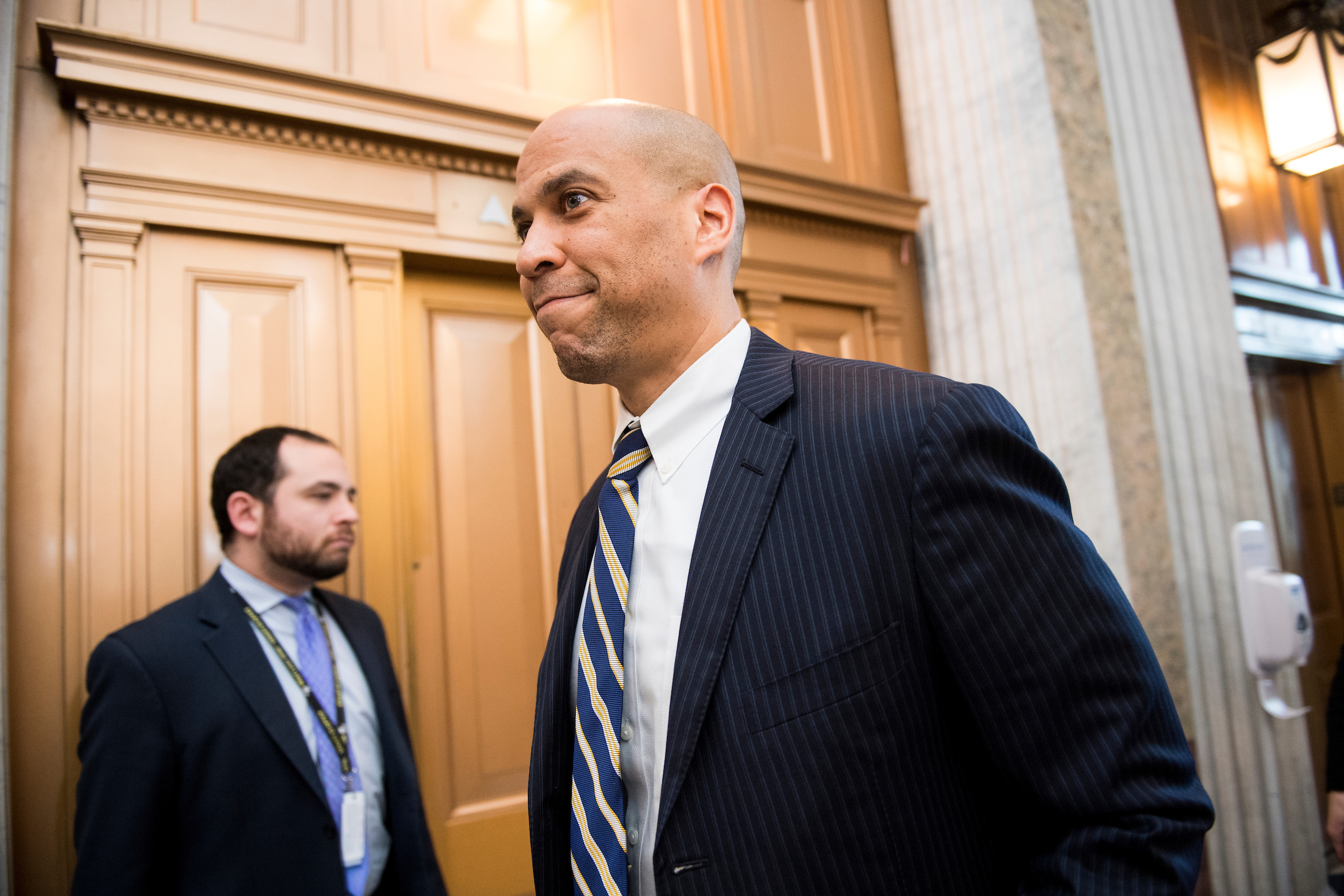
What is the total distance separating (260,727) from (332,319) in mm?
1310

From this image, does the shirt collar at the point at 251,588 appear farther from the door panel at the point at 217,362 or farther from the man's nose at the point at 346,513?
the man's nose at the point at 346,513

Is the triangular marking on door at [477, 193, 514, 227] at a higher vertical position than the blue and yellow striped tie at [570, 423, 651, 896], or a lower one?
higher

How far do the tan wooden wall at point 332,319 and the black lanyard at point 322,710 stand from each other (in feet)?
0.96

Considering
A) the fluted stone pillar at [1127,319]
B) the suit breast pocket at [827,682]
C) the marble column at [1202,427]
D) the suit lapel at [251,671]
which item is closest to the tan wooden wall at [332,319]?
the suit lapel at [251,671]

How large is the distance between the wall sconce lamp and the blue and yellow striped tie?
4204 mm

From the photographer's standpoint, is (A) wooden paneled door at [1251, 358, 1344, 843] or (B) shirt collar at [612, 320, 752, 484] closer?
(B) shirt collar at [612, 320, 752, 484]

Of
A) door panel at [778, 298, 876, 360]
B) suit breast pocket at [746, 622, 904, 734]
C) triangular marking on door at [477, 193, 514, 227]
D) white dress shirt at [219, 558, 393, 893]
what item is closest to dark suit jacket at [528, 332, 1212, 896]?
suit breast pocket at [746, 622, 904, 734]

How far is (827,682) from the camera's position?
0.86 metres

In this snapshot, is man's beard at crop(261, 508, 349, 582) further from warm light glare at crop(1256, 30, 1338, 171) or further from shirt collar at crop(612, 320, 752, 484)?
warm light glare at crop(1256, 30, 1338, 171)

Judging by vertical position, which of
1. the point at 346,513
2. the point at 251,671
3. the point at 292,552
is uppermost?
the point at 346,513

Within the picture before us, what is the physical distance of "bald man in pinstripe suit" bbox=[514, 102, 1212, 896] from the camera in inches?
30.8

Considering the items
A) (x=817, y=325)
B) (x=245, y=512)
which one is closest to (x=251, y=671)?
(x=245, y=512)

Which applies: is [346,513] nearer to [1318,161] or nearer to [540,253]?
[540,253]

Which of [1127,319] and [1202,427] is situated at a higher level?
[1127,319]
